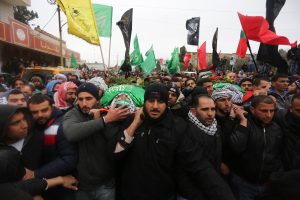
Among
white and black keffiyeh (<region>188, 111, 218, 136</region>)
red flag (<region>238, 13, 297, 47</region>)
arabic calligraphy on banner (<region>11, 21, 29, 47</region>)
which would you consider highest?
arabic calligraphy on banner (<region>11, 21, 29, 47</region>)

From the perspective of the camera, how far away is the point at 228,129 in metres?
2.92

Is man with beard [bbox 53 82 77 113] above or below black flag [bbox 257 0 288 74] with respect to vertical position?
below

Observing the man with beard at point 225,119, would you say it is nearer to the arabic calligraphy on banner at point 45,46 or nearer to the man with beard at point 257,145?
the man with beard at point 257,145

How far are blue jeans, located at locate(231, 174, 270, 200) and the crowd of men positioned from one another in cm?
1

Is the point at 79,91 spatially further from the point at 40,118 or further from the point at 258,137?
the point at 258,137

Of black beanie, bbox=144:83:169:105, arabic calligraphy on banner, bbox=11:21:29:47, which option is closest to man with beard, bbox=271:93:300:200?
black beanie, bbox=144:83:169:105

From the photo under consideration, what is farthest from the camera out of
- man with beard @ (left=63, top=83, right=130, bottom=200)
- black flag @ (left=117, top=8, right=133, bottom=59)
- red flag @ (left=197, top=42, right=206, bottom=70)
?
red flag @ (left=197, top=42, right=206, bottom=70)

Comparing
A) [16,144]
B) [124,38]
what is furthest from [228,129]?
[124,38]

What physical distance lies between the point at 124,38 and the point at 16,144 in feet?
19.4

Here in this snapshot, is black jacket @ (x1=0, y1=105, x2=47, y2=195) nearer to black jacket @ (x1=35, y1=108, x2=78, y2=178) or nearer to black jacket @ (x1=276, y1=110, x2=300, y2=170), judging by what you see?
black jacket @ (x1=35, y1=108, x2=78, y2=178)

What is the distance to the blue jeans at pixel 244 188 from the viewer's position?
285 centimetres

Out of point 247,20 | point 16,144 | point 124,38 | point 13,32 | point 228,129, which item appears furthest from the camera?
point 13,32

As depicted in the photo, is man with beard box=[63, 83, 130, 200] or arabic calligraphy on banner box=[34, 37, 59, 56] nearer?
man with beard box=[63, 83, 130, 200]

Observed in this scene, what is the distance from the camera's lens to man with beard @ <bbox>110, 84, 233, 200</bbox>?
2.28m
